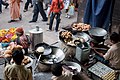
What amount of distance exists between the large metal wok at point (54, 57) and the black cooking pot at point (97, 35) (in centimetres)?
131

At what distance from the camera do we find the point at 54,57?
7.14m

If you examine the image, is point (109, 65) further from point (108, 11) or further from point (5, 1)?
point (5, 1)

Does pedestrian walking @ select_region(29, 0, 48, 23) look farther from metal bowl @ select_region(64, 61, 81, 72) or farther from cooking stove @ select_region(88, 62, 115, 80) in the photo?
cooking stove @ select_region(88, 62, 115, 80)

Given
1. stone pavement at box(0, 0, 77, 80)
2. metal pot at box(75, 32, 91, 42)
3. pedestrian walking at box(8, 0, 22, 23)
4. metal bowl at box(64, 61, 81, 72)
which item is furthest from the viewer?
pedestrian walking at box(8, 0, 22, 23)

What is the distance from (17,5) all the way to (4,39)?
4.02 metres

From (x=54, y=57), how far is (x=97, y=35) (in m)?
1.74

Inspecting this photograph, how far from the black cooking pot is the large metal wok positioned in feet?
4.30

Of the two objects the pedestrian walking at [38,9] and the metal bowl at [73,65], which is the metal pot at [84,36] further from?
the pedestrian walking at [38,9]

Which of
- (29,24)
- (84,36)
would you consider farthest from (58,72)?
(29,24)

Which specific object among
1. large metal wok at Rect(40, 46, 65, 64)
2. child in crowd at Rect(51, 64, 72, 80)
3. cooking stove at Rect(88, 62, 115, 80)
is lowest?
cooking stove at Rect(88, 62, 115, 80)

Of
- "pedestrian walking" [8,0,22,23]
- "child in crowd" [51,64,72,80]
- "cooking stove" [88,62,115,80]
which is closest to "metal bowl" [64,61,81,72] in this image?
"cooking stove" [88,62,115,80]

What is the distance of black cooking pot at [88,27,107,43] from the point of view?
Result: 7.75 metres

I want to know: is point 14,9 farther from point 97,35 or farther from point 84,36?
point 97,35

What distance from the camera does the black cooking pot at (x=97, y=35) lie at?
7754mm
